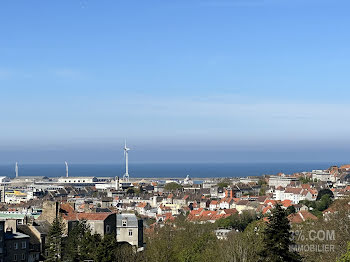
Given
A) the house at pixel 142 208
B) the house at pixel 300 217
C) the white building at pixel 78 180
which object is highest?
the white building at pixel 78 180

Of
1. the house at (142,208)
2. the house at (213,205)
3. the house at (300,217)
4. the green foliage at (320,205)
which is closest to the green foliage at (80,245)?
the house at (300,217)

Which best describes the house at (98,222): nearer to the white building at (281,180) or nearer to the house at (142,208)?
the house at (142,208)

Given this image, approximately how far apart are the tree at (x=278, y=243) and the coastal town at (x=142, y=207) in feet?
40.0

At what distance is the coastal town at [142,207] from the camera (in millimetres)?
32906

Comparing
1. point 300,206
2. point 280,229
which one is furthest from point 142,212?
point 280,229

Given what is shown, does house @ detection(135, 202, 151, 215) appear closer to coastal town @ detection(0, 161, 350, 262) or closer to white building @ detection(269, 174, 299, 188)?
coastal town @ detection(0, 161, 350, 262)

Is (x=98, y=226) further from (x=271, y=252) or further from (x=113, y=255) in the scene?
(x=271, y=252)

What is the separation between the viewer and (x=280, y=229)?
74.5 feet

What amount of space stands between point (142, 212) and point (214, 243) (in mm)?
59566

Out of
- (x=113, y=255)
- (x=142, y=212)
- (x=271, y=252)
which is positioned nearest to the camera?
(x=271, y=252)

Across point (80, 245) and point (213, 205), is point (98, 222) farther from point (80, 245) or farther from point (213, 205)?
point (213, 205)

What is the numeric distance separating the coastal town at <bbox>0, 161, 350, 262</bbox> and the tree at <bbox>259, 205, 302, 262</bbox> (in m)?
12.2

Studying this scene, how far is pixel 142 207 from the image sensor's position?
318 ft

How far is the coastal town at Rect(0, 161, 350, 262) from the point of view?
32.9m
